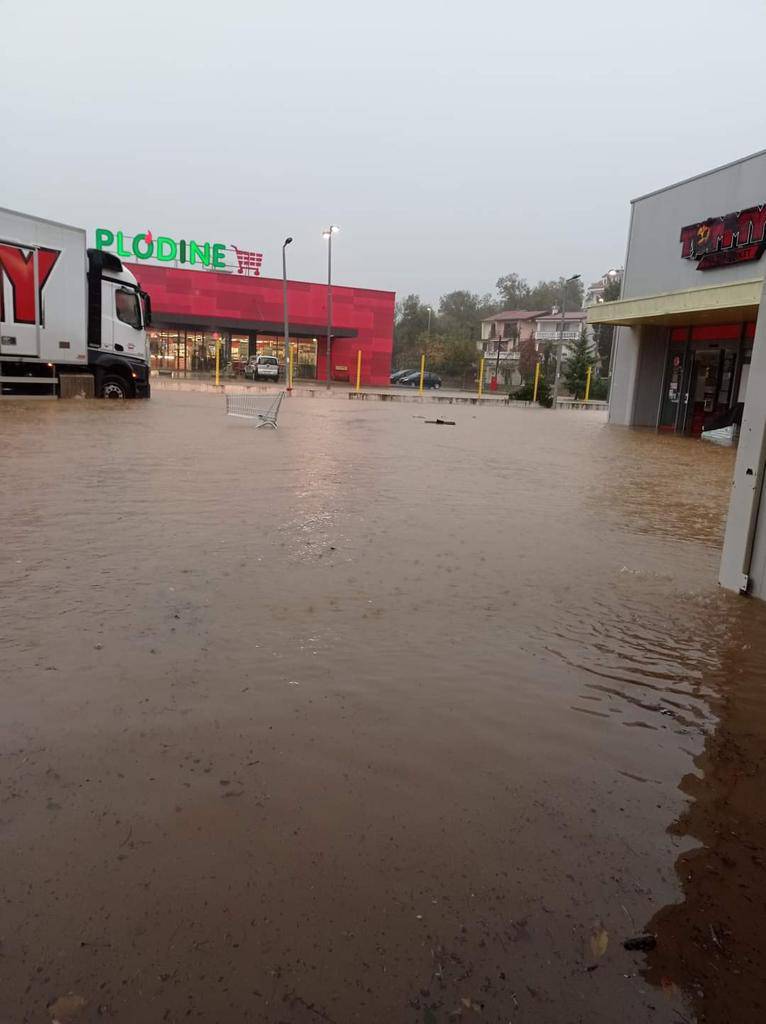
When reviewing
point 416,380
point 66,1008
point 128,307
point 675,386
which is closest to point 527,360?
point 416,380

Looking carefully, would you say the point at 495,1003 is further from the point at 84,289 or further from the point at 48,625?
the point at 84,289

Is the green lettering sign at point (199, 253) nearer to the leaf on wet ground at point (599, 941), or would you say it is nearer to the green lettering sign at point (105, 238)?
the green lettering sign at point (105, 238)

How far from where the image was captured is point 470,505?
27.3 ft

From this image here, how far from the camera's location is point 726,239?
20.3 metres

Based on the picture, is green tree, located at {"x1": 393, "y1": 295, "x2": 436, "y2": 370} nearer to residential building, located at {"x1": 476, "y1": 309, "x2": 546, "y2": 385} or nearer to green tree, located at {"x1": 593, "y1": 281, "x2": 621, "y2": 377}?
residential building, located at {"x1": 476, "y1": 309, "x2": 546, "y2": 385}

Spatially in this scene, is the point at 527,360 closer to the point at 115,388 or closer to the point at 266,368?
the point at 266,368

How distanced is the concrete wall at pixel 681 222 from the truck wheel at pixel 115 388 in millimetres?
16719

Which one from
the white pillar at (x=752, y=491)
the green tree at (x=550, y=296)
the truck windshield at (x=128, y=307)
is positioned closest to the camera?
the white pillar at (x=752, y=491)

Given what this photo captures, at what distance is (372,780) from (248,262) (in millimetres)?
52898

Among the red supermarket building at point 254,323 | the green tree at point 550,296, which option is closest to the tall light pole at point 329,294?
the red supermarket building at point 254,323

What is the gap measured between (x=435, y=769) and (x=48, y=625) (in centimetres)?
247

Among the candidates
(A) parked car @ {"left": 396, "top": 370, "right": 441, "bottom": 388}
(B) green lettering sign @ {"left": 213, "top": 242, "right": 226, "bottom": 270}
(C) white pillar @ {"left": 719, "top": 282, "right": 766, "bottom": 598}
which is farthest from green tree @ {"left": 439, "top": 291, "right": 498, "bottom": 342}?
(C) white pillar @ {"left": 719, "top": 282, "right": 766, "bottom": 598}

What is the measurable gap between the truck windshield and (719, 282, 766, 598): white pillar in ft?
61.4

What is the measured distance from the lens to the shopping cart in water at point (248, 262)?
167 ft
